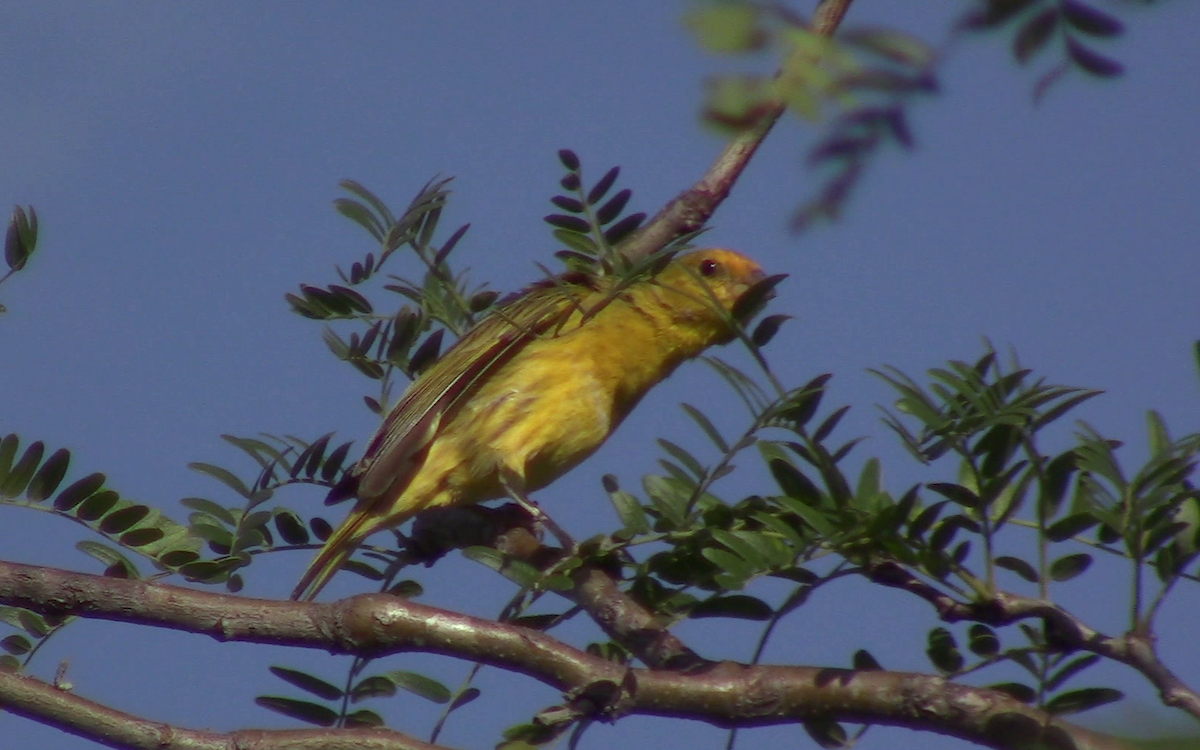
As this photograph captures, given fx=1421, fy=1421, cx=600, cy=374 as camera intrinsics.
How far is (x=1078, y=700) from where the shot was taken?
284cm

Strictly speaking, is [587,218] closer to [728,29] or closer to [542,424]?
[542,424]

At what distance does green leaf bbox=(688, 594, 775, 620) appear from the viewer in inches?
A: 124

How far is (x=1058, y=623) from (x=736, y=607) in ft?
2.44

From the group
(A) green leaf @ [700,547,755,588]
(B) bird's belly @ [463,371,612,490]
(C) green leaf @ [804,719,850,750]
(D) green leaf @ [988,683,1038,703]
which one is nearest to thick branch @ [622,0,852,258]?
(B) bird's belly @ [463,371,612,490]

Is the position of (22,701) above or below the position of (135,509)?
below

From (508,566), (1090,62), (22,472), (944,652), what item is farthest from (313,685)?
(1090,62)

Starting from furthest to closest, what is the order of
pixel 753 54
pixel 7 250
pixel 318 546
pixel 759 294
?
pixel 318 546 < pixel 7 250 < pixel 759 294 < pixel 753 54

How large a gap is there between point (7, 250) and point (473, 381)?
7.94 ft

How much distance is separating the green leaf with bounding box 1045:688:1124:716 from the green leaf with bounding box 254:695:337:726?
1826mm

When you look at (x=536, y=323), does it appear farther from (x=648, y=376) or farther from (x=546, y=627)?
(x=546, y=627)

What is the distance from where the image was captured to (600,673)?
3.10m

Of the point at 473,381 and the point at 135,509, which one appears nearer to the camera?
the point at 135,509

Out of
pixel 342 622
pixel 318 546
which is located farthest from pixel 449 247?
pixel 342 622

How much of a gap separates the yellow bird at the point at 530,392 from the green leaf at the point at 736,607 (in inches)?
86.4
